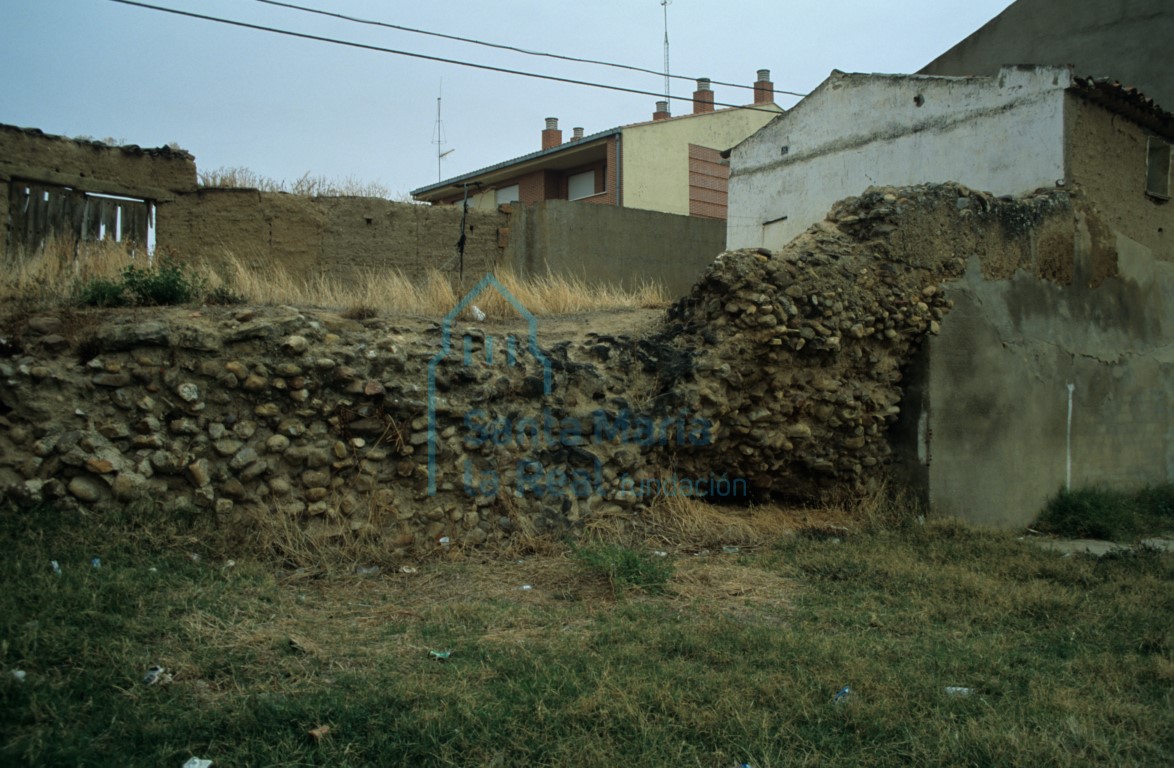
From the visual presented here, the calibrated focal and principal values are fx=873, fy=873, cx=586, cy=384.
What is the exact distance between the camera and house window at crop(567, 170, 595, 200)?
2488cm

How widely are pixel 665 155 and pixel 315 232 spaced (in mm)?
13221

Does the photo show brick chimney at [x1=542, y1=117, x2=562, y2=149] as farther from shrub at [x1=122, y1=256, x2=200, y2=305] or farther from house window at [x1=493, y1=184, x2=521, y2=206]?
shrub at [x1=122, y1=256, x2=200, y2=305]

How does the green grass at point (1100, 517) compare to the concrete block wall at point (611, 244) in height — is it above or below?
below

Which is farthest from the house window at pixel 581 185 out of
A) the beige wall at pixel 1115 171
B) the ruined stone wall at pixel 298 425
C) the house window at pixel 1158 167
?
the ruined stone wall at pixel 298 425

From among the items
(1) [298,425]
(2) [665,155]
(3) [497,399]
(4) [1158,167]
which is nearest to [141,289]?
(1) [298,425]

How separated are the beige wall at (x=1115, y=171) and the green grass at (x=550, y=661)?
586 cm

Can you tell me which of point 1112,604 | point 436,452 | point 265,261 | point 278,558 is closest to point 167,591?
point 278,558

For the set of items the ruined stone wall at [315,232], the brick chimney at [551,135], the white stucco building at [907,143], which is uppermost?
the brick chimney at [551,135]

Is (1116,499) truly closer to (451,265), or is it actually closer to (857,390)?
(857,390)

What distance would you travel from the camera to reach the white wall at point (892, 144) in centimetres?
1148

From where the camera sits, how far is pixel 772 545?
7.39 meters

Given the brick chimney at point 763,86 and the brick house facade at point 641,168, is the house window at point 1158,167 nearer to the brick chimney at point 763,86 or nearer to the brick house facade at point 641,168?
the brick house facade at point 641,168

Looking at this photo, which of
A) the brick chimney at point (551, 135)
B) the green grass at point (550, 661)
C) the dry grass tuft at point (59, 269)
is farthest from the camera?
the brick chimney at point (551, 135)

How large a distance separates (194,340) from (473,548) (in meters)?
2.49
